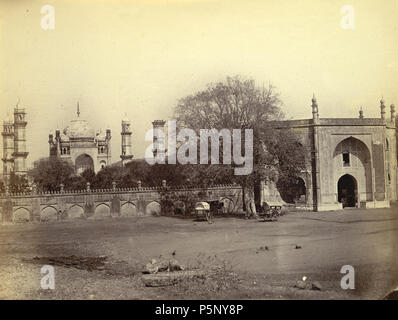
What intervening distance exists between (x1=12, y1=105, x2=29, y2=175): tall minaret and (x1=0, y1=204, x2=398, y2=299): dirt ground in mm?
1701

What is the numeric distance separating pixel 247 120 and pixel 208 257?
219 inches

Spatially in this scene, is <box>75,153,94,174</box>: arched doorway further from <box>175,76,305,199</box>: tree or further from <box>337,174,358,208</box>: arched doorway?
<box>337,174,358,208</box>: arched doorway

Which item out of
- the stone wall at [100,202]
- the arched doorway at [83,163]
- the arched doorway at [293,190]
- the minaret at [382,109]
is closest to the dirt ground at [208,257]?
the stone wall at [100,202]

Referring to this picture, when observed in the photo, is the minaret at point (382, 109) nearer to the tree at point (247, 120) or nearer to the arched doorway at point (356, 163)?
the tree at point (247, 120)

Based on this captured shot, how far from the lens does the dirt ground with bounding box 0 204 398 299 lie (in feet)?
28.8

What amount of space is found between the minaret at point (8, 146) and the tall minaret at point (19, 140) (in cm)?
12

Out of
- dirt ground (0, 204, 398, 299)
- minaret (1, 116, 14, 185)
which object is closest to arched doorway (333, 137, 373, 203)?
dirt ground (0, 204, 398, 299)

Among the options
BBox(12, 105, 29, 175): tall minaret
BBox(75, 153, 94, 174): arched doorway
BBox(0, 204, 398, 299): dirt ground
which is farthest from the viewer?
Result: BBox(75, 153, 94, 174): arched doorway

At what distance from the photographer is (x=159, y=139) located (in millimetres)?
12016

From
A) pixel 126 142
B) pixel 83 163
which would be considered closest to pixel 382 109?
pixel 126 142

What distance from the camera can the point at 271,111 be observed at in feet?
45.5

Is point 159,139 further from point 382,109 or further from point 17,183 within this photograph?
point 382,109
